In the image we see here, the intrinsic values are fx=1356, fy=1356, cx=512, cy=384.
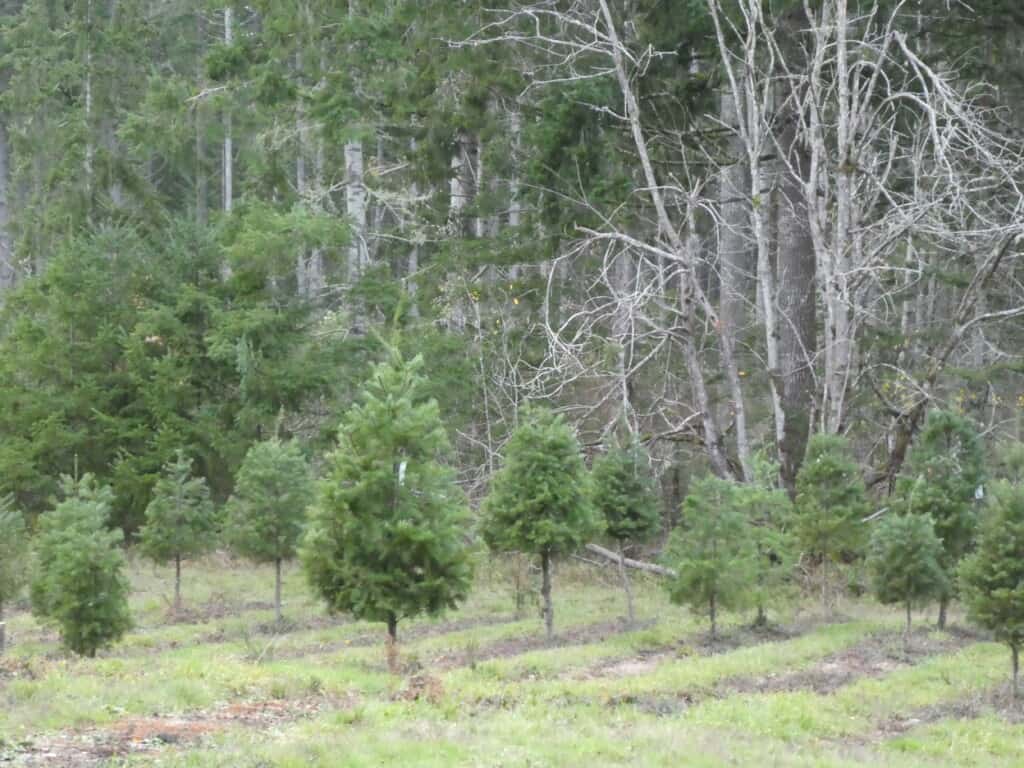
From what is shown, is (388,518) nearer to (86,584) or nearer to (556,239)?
(86,584)

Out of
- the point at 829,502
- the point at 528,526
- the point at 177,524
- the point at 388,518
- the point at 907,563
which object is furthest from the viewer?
the point at 177,524

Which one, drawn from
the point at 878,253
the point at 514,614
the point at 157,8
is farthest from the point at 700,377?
the point at 157,8

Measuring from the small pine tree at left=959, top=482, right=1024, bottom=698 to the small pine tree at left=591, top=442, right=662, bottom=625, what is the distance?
227 inches

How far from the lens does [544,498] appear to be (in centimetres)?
1700

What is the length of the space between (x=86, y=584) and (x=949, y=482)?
35.7 ft

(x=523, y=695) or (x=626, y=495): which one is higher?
(x=626, y=495)

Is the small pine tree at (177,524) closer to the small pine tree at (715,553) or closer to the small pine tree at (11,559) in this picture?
the small pine tree at (11,559)

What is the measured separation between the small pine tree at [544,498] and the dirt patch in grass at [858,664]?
143 inches

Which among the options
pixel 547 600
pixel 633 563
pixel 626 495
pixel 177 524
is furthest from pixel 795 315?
pixel 177 524

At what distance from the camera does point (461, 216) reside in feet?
90.8

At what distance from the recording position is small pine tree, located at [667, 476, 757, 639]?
16719mm

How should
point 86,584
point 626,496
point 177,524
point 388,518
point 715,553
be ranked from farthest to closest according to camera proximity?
point 177,524 → point 626,496 → point 715,553 → point 86,584 → point 388,518

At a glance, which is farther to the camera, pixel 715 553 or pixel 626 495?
pixel 626 495

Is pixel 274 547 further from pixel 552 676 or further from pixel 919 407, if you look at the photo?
pixel 919 407
